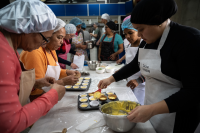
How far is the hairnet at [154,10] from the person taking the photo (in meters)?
0.82

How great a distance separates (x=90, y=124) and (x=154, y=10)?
3.17ft

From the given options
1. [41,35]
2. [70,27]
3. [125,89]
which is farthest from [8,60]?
[70,27]

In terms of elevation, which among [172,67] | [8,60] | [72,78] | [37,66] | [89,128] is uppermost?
→ [8,60]

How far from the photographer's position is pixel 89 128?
0.96 m

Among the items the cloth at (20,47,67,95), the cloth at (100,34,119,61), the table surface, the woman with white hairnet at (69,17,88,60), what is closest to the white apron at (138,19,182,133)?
the table surface

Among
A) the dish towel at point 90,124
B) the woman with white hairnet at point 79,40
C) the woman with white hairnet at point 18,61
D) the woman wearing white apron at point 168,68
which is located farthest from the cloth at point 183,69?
the woman with white hairnet at point 79,40

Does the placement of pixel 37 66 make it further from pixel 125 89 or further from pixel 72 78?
pixel 125 89

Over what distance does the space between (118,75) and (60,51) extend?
1836 mm

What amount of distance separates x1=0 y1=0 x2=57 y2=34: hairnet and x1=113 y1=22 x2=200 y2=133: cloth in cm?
92

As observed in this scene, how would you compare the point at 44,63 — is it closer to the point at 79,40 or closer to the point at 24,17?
the point at 24,17

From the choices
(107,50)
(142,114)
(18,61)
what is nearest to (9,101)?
(18,61)

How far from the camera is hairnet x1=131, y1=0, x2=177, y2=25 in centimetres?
82

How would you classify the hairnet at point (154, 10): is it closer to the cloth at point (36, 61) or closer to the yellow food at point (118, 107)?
the yellow food at point (118, 107)

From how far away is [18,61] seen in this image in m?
0.75
